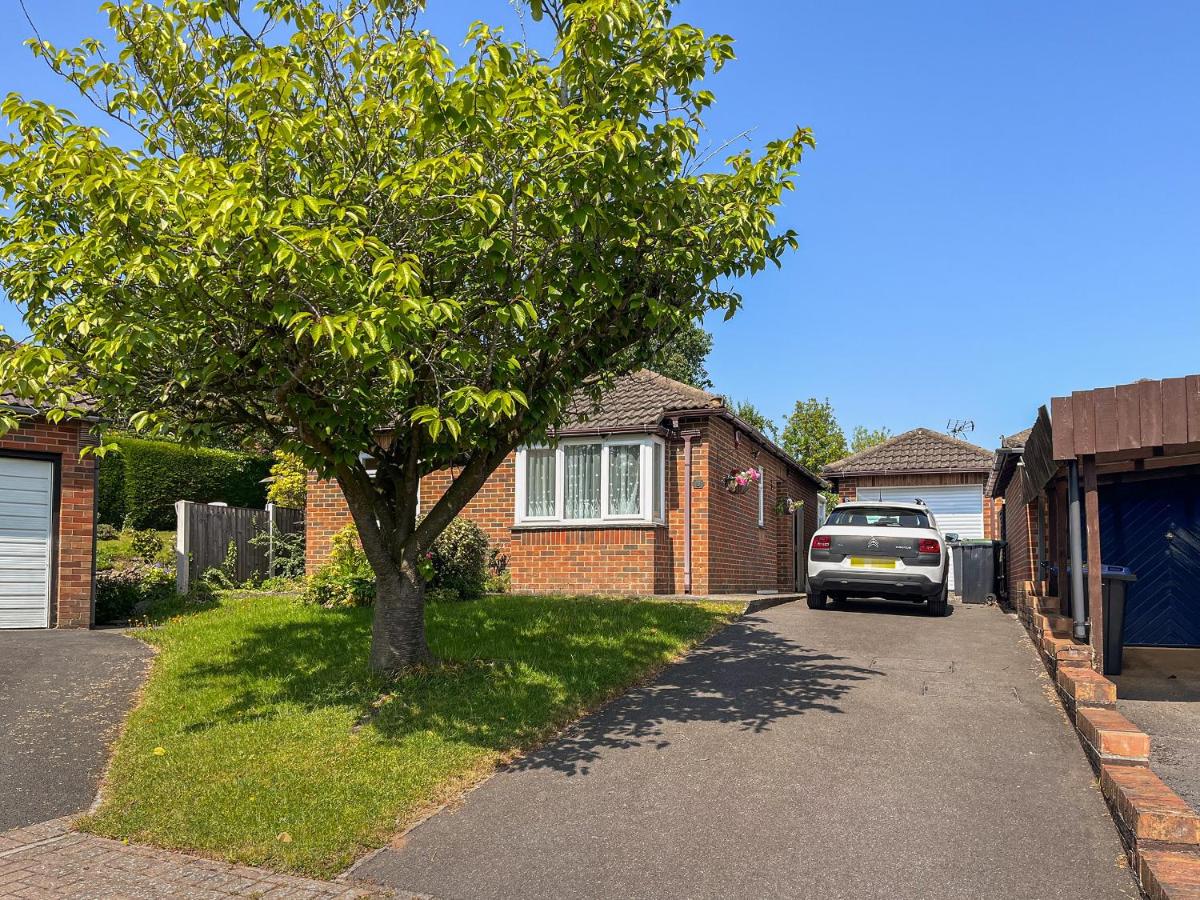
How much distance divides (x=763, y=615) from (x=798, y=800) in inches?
295

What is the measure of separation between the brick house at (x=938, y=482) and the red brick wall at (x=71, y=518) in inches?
660

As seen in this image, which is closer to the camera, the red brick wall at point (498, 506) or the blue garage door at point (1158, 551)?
the blue garage door at point (1158, 551)

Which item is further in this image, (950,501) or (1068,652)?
(950,501)

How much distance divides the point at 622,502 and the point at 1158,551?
24.2 feet

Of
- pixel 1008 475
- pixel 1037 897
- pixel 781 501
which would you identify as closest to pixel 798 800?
pixel 1037 897

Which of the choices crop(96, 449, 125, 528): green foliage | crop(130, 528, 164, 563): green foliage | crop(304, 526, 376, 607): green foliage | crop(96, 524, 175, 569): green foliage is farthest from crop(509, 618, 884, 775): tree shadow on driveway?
crop(96, 449, 125, 528): green foliage

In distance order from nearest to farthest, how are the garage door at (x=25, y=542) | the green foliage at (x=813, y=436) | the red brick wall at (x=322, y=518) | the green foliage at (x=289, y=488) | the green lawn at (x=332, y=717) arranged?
1. the green lawn at (x=332, y=717)
2. the garage door at (x=25, y=542)
3. the red brick wall at (x=322, y=518)
4. the green foliage at (x=289, y=488)
5. the green foliage at (x=813, y=436)

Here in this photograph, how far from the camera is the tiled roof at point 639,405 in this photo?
15.1 metres

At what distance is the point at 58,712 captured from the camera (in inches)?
317

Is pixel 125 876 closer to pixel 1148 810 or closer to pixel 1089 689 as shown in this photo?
pixel 1148 810

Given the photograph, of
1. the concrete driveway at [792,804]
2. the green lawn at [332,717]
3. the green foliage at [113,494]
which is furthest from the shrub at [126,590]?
the green foliage at [113,494]

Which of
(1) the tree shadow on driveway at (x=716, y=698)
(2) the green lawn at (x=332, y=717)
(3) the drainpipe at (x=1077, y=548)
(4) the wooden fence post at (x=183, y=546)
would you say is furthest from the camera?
(4) the wooden fence post at (x=183, y=546)

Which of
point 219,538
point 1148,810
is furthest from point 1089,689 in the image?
point 219,538

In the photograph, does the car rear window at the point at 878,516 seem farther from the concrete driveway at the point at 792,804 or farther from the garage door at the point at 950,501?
the garage door at the point at 950,501
